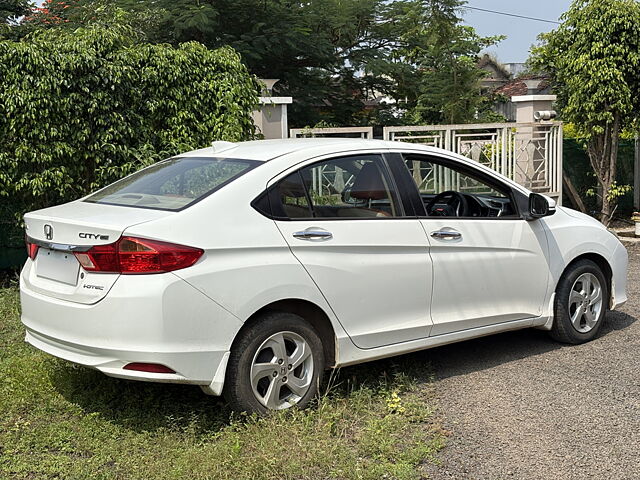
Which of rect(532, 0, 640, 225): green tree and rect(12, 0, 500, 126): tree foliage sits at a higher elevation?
rect(12, 0, 500, 126): tree foliage

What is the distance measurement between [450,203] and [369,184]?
1.02 metres

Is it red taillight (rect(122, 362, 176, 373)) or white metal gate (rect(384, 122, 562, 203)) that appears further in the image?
white metal gate (rect(384, 122, 562, 203))

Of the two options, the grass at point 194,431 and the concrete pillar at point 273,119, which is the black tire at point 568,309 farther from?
the concrete pillar at point 273,119

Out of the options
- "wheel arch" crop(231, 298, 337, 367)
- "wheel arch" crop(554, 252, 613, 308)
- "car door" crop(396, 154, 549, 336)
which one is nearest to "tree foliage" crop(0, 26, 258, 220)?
"car door" crop(396, 154, 549, 336)

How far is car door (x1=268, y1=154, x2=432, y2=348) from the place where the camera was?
4809 mm

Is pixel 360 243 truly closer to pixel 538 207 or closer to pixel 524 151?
pixel 538 207

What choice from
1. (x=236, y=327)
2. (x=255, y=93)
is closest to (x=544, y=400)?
(x=236, y=327)

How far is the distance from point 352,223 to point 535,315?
6.07 ft

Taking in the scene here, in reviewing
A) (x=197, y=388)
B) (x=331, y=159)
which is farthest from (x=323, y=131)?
Answer: (x=197, y=388)

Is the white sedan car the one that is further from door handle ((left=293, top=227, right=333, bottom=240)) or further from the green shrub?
the green shrub

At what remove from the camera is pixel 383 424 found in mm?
4645

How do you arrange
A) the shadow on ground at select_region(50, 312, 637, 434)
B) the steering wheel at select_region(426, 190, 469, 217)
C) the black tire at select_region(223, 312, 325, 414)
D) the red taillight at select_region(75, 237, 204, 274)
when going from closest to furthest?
the red taillight at select_region(75, 237, 204, 274) → the black tire at select_region(223, 312, 325, 414) → the shadow on ground at select_region(50, 312, 637, 434) → the steering wheel at select_region(426, 190, 469, 217)

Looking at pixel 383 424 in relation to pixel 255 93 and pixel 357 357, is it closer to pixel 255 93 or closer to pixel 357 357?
pixel 357 357

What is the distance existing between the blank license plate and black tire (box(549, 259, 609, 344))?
141 inches
